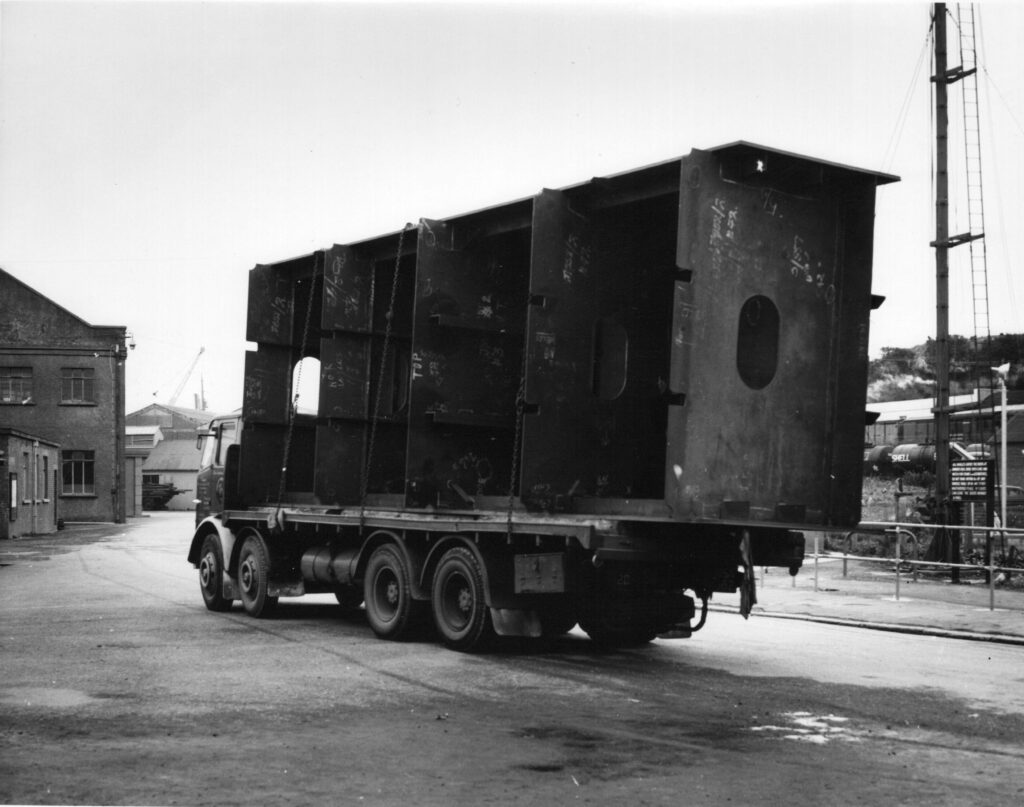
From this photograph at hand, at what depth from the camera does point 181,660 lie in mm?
10844

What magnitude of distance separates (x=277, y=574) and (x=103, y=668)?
4.81m

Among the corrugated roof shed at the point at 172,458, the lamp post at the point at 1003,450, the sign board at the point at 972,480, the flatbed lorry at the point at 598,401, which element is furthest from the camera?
the corrugated roof shed at the point at 172,458

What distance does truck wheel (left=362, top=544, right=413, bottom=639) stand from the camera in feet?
40.3

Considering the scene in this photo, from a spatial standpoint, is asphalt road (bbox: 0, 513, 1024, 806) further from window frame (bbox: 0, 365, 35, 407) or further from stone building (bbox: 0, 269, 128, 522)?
window frame (bbox: 0, 365, 35, 407)

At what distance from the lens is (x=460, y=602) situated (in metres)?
11.6

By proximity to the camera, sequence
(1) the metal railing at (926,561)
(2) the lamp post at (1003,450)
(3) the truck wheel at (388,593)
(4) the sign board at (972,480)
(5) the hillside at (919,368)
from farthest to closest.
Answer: (5) the hillside at (919,368), (2) the lamp post at (1003,450), (4) the sign board at (972,480), (1) the metal railing at (926,561), (3) the truck wheel at (388,593)

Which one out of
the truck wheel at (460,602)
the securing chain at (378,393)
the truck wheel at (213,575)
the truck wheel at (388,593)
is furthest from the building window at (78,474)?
the truck wheel at (460,602)

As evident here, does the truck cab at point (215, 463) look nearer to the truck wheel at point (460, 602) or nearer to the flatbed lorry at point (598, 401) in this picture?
the flatbed lorry at point (598, 401)

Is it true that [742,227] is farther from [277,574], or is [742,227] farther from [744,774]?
[277,574]

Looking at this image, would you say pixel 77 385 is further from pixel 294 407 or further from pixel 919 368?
pixel 919 368

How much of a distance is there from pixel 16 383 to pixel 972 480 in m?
46.6

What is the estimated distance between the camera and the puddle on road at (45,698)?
27.7 ft

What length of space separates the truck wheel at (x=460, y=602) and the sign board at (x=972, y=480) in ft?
41.1

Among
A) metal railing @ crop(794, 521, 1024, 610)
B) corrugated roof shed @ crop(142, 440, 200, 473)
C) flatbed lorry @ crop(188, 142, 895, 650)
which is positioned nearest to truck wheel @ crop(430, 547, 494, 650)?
flatbed lorry @ crop(188, 142, 895, 650)
